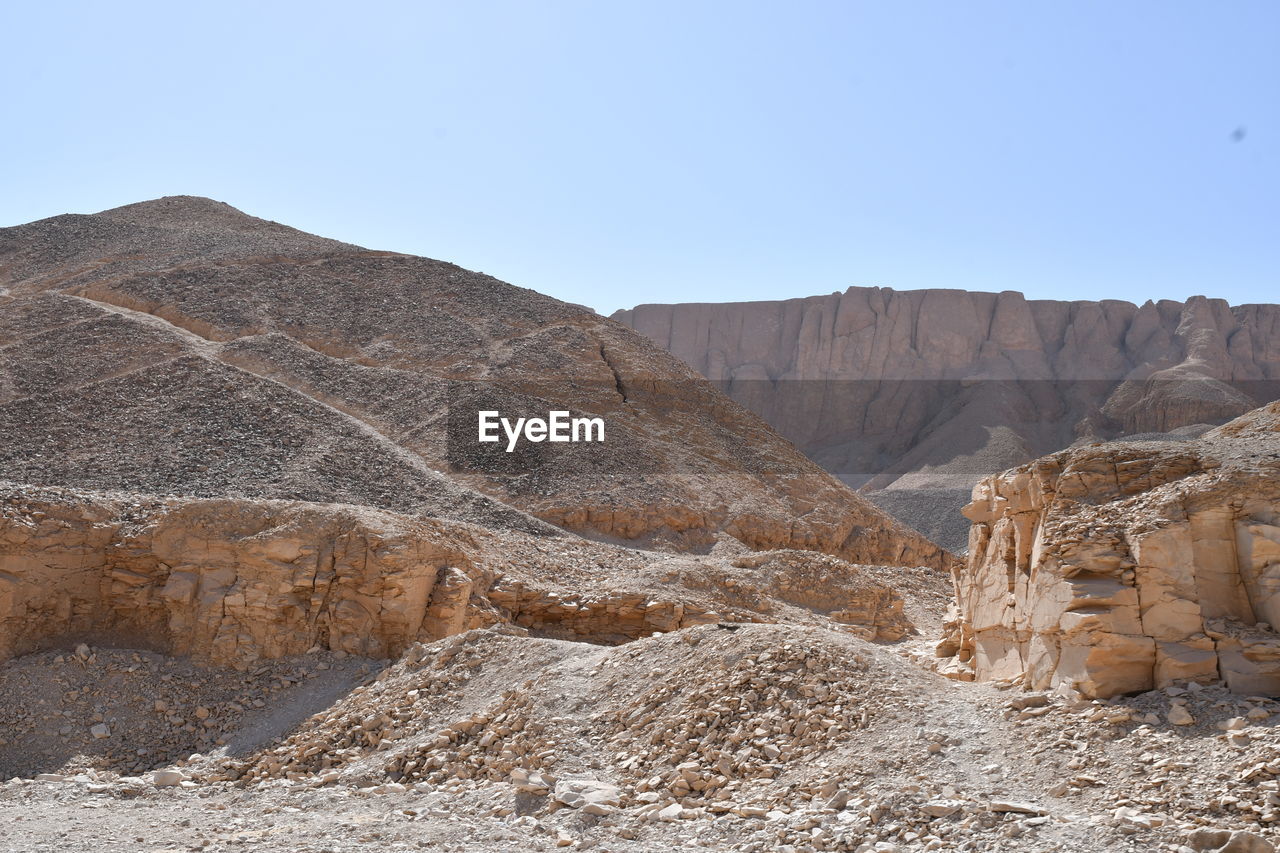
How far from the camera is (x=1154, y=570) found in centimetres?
938

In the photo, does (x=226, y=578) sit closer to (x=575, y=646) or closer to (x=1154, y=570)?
(x=575, y=646)

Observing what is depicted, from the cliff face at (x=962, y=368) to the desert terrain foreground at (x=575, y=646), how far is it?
129 feet

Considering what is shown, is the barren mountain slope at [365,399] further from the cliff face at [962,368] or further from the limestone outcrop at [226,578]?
the cliff face at [962,368]

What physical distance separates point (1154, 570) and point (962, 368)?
6572cm

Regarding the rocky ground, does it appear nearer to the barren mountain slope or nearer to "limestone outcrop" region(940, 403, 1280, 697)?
"limestone outcrop" region(940, 403, 1280, 697)

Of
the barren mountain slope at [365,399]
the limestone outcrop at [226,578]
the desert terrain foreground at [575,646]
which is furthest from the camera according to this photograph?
the barren mountain slope at [365,399]

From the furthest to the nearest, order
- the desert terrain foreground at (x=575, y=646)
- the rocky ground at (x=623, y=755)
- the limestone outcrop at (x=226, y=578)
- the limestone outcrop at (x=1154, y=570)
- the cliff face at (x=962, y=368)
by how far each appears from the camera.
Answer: the cliff face at (x=962, y=368)
the limestone outcrop at (x=226, y=578)
the limestone outcrop at (x=1154, y=570)
the desert terrain foreground at (x=575, y=646)
the rocky ground at (x=623, y=755)

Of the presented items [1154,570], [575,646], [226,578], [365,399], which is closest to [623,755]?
[575,646]

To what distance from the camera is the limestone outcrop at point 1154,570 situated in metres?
9.06

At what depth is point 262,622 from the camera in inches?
Answer: 579

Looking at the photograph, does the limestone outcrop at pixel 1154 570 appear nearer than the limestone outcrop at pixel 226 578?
Yes

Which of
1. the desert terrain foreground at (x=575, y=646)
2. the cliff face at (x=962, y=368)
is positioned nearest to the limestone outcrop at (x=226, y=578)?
the desert terrain foreground at (x=575, y=646)

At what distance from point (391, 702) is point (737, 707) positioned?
4308mm

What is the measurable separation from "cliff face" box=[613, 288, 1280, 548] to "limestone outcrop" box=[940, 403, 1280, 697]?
50.8 metres
